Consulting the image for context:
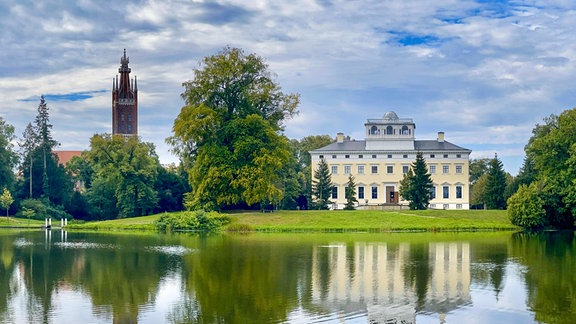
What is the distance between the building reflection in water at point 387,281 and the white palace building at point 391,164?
116 ft

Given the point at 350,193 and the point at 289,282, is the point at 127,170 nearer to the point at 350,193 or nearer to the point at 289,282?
the point at 350,193

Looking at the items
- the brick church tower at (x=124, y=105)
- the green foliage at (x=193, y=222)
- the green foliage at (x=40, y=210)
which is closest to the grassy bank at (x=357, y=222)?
the green foliage at (x=193, y=222)

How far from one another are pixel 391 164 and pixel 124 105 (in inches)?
1894

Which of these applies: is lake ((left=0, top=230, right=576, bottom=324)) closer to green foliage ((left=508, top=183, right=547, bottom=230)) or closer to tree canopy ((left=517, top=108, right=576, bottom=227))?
green foliage ((left=508, top=183, right=547, bottom=230))

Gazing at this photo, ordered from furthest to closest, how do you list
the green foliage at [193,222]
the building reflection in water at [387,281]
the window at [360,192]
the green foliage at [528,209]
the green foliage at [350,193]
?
1. the window at [360,192]
2. the green foliage at [350,193]
3. the green foliage at [193,222]
4. the green foliage at [528,209]
5. the building reflection in water at [387,281]

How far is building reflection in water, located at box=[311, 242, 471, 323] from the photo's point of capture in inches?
610

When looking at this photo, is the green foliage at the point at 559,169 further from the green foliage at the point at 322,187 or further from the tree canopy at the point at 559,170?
the green foliage at the point at 322,187

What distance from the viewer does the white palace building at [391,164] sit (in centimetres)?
6425

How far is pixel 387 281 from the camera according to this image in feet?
63.5

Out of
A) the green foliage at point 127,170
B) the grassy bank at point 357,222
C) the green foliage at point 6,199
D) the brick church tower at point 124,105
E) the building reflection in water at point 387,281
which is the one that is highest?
the brick church tower at point 124,105

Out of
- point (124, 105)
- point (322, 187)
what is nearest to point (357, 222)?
point (322, 187)

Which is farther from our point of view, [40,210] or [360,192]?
[360,192]

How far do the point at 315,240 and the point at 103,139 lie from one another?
25.6 meters

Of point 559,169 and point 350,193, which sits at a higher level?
point 559,169
